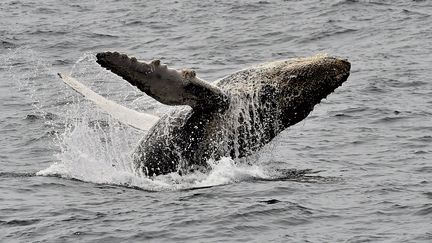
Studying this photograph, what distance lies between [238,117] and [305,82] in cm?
128

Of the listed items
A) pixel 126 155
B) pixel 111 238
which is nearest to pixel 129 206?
pixel 111 238

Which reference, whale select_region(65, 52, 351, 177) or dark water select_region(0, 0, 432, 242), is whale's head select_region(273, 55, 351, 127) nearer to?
whale select_region(65, 52, 351, 177)

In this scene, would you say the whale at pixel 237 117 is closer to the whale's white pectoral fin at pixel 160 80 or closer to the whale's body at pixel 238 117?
the whale's body at pixel 238 117

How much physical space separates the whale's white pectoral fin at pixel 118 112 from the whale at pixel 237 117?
26.5 inches

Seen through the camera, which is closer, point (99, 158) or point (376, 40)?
point (99, 158)

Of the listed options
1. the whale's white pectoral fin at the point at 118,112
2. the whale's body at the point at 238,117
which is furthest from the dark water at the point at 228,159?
the whale's white pectoral fin at the point at 118,112

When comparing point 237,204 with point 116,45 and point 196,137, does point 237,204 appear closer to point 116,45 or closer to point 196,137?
point 196,137

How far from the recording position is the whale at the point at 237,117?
16.8 meters

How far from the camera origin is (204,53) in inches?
1216

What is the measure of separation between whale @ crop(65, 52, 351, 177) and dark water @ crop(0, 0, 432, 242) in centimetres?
31

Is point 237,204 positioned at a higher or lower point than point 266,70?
lower

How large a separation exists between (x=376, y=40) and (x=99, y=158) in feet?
48.1

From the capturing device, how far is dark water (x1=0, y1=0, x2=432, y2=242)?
14.3 metres

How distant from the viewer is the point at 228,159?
55.5 feet
